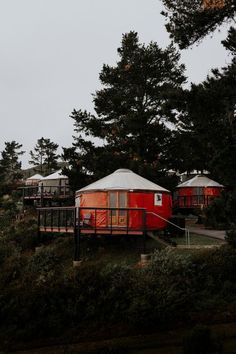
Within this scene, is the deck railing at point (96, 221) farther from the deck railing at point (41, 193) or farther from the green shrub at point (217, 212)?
the deck railing at point (41, 193)

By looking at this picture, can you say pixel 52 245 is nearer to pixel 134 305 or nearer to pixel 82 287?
pixel 82 287

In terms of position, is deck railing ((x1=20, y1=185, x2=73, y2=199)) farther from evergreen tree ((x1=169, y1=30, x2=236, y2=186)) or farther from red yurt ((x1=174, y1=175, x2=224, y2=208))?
evergreen tree ((x1=169, y1=30, x2=236, y2=186))

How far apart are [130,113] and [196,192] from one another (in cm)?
871

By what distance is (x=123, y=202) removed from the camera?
16.5 m

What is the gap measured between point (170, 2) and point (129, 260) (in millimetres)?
8468

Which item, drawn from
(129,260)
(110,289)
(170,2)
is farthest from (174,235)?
(170,2)

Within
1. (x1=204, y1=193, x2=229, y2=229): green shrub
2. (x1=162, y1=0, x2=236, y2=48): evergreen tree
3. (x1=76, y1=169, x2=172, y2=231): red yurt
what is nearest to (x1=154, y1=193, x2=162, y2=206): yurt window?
(x1=76, y1=169, x2=172, y2=231): red yurt

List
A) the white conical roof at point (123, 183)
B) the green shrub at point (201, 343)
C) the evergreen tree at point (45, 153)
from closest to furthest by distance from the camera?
the green shrub at point (201, 343) < the white conical roof at point (123, 183) < the evergreen tree at point (45, 153)

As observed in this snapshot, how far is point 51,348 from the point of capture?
354 inches

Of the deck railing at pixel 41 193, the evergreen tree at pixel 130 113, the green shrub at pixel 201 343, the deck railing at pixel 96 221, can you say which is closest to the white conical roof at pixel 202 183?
Answer: the evergreen tree at pixel 130 113

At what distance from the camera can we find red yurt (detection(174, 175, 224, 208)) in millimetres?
27353

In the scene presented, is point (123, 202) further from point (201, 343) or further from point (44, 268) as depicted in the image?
point (201, 343)

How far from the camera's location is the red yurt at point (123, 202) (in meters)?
15.7

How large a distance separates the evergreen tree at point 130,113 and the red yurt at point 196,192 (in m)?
5.35
